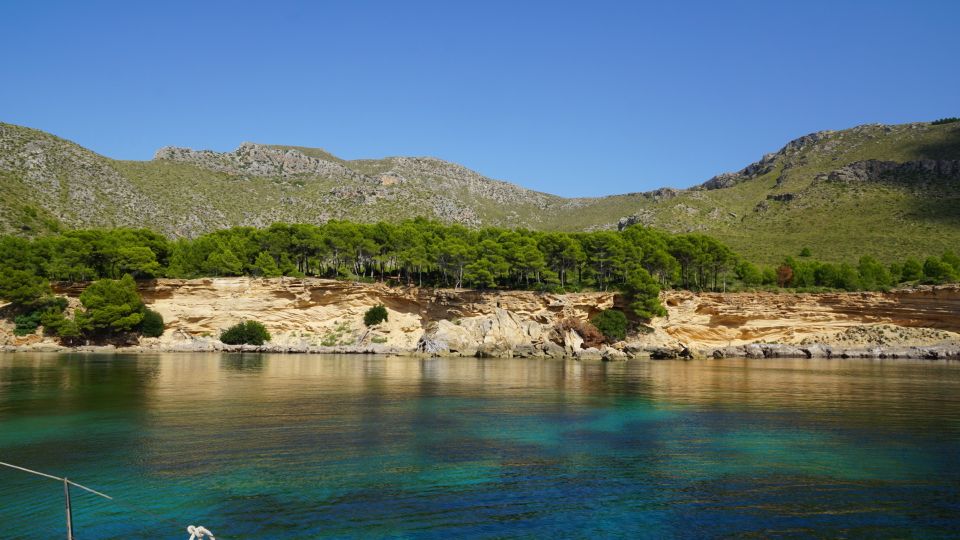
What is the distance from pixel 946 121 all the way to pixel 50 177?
180 m

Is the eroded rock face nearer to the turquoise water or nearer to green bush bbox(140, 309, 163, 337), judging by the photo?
green bush bbox(140, 309, 163, 337)

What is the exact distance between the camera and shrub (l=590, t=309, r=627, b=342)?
6831 cm

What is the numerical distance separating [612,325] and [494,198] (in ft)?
329

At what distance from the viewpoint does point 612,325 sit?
6831 centimetres

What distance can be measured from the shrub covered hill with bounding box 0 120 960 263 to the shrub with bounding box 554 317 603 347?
35886 millimetres

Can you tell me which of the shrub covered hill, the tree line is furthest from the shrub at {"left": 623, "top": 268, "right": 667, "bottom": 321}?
the shrub covered hill

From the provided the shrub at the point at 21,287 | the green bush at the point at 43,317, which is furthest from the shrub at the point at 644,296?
the shrub at the point at 21,287

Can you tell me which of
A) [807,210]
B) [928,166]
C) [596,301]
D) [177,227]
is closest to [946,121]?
[928,166]

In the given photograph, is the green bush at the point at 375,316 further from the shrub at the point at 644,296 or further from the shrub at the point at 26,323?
the shrub at the point at 26,323

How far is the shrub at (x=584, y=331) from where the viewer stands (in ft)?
223

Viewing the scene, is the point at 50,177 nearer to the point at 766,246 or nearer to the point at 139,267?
the point at 139,267

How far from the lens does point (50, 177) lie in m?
98.4

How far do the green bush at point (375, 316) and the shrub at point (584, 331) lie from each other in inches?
760

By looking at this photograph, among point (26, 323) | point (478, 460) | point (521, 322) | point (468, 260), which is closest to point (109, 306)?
point (26, 323)
